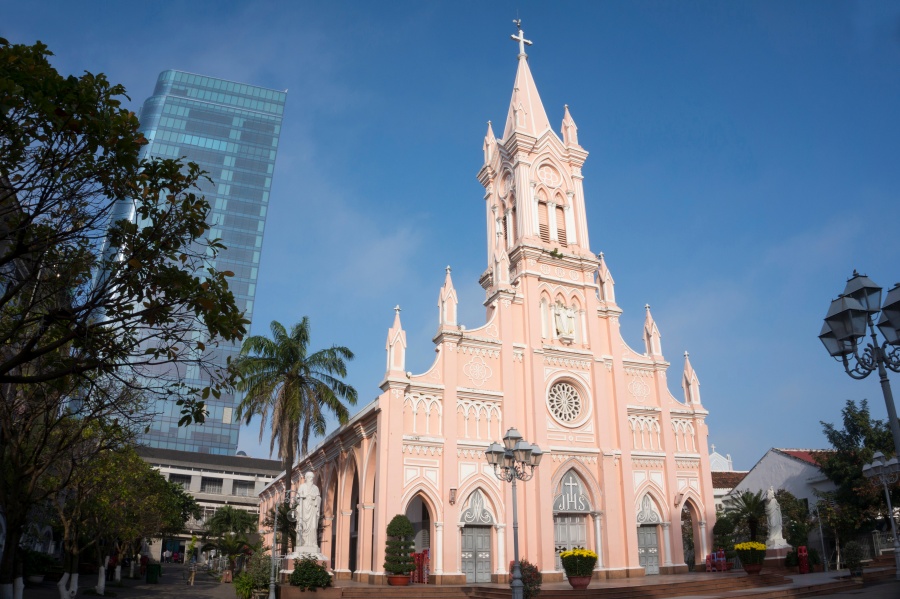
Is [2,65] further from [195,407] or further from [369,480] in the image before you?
[369,480]

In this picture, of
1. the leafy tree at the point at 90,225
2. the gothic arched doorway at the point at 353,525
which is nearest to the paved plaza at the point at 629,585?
the gothic arched doorway at the point at 353,525

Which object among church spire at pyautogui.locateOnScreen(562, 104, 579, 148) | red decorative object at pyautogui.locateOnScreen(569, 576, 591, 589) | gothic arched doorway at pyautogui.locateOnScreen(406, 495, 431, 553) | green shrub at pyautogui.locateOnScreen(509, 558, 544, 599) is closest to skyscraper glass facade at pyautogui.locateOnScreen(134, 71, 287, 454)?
gothic arched doorway at pyautogui.locateOnScreen(406, 495, 431, 553)

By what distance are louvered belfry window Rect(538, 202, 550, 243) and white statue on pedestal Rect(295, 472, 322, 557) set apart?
16831 mm

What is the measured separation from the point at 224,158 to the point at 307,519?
101943 mm

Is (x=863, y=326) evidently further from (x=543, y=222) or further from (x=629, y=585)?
(x=543, y=222)

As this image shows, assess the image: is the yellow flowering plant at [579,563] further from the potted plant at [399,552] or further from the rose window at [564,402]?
the rose window at [564,402]

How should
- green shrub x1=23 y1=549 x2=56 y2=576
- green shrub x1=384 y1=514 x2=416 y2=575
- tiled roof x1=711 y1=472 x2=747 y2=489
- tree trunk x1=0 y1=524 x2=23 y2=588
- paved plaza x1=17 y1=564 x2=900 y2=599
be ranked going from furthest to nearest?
tiled roof x1=711 y1=472 x2=747 y2=489
green shrub x1=23 y1=549 x2=56 y2=576
green shrub x1=384 y1=514 x2=416 y2=575
paved plaza x1=17 y1=564 x2=900 y2=599
tree trunk x1=0 y1=524 x2=23 y2=588

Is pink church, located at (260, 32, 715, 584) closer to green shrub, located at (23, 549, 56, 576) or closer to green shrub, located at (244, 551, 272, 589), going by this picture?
green shrub, located at (244, 551, 272, 589)

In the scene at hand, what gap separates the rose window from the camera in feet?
104

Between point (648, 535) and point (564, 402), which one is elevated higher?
point (564, 402)

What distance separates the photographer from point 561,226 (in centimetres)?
3588

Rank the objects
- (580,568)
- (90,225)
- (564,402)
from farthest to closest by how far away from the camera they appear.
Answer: (564,402) → (580,568) → (90,225)

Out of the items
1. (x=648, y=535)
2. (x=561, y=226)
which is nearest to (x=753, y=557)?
(x=648, y=535)

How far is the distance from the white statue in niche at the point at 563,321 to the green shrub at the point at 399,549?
12.3 metres
